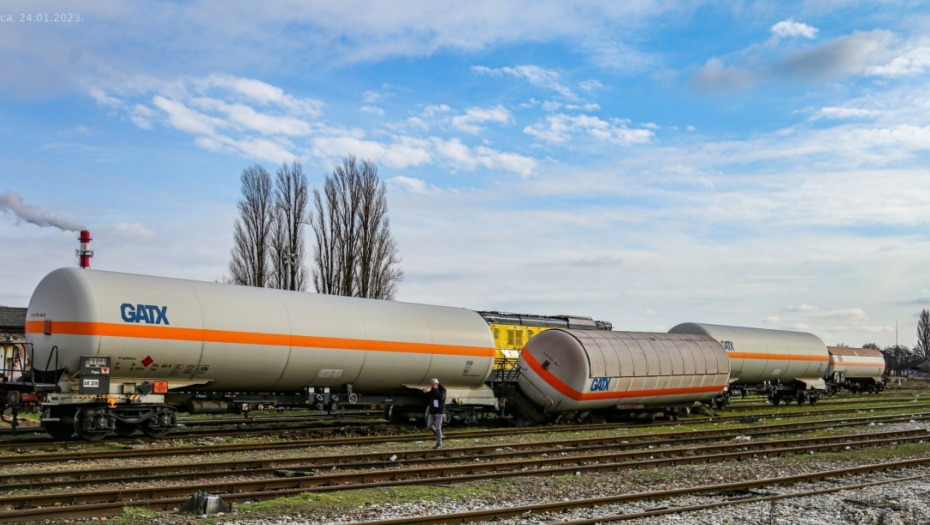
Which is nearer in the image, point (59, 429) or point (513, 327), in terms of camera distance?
point (59, 429)

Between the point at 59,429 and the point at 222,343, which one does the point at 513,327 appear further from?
the point at 59,429

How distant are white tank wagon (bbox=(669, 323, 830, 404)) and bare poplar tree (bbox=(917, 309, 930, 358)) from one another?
432 ft

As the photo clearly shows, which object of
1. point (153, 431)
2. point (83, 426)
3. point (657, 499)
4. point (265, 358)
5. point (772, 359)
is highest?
point (265, 358)

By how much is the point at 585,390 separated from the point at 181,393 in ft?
39.5

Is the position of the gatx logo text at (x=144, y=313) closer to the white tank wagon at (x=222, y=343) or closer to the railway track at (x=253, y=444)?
the white tank wagon at (x=222, y=343)

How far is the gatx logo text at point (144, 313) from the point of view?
719 inches

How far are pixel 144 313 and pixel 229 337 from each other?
2108 mm

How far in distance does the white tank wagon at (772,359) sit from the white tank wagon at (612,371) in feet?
20.4

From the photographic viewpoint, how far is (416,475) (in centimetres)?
1487

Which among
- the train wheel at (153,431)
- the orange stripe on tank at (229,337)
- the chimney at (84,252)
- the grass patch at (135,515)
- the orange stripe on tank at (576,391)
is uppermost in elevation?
the chimney at (84,252)

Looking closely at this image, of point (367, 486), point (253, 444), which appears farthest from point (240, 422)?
point (367, 486)

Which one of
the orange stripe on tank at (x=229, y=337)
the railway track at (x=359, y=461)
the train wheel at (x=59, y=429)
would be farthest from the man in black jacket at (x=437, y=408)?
the train wheel at (x=59, y=429)

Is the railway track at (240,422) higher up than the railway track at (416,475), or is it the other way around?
the railway track at (416,475)

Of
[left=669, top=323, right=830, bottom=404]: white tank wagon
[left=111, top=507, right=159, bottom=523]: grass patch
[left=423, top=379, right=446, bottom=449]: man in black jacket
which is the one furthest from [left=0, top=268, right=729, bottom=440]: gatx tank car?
[left=669, top=323, right=830, bottom=404]: white tank wagon
